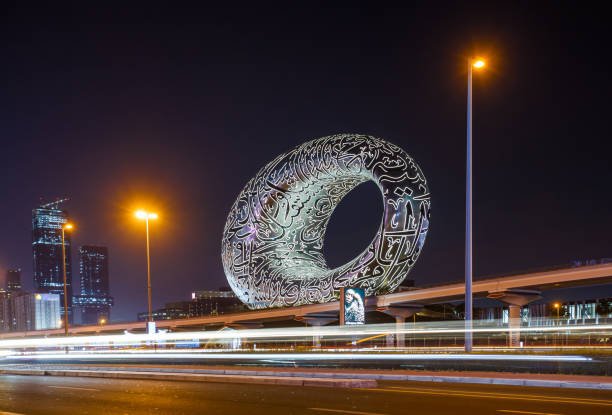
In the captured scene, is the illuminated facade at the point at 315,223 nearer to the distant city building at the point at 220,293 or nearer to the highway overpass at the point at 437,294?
the highway overpass at the point at 437,294

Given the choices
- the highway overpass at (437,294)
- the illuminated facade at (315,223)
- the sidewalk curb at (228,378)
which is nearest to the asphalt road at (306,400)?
the sidewalk curb at (228,378)

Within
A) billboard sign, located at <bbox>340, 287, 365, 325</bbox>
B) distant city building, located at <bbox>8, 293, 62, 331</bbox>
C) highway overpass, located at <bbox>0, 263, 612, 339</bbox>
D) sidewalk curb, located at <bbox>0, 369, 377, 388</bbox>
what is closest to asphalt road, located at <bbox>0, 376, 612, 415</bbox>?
sidewalk curb, located at <bbox>0, 369, 377, 388</bbox>

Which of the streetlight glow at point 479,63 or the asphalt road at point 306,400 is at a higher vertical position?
the streetlight glow at point 479,63

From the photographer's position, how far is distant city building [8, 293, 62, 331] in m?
124

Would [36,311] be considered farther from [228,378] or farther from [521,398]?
[521,398]

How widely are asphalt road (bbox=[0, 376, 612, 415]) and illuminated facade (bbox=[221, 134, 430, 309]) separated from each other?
23217mm

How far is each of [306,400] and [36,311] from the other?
428ft

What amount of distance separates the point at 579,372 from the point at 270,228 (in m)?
32.7

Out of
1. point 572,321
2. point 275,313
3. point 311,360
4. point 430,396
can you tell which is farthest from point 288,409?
point 275,313

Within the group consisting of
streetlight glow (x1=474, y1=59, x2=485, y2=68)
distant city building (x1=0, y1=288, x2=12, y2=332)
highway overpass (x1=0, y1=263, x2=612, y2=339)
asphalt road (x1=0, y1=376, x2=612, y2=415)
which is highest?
streetlight glow (x1=474, y1=59, x2=485, y2=68)

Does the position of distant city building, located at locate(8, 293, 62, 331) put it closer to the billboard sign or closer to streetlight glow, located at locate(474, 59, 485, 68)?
the billboard sign

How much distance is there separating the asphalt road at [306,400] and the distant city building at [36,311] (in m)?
91.1

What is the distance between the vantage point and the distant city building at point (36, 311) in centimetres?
12386

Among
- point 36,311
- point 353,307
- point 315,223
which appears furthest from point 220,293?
point 353,307
